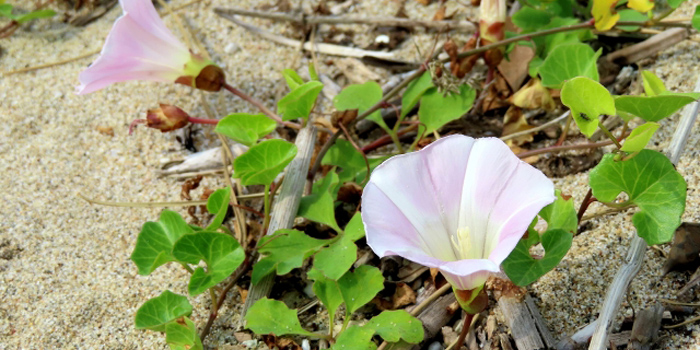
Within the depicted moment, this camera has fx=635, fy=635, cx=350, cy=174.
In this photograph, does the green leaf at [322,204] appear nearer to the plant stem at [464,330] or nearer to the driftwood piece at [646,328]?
the plant stem at [464,330]

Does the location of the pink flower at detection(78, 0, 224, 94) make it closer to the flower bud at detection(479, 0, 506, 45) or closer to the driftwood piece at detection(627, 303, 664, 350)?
the flower bud at detection(479, 0, 506, 45)

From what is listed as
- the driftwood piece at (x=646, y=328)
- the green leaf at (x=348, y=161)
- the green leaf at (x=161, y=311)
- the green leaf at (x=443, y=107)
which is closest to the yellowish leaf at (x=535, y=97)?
the green leaf at (x=443, y=107)

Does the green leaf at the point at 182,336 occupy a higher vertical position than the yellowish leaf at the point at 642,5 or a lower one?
lower

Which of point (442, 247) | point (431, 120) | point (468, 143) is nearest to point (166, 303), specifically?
point (442, 247)

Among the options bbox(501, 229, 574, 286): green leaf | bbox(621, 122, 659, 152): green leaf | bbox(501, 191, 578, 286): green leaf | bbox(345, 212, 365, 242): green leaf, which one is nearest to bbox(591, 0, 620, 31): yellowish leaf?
bbox(621, 122, 659, 152): green leaf

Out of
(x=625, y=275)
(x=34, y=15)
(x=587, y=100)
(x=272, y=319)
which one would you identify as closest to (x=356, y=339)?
(x=272, y=319)

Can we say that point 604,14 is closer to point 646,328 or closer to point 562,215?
point 562,215

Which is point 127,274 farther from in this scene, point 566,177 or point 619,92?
point 619,92
